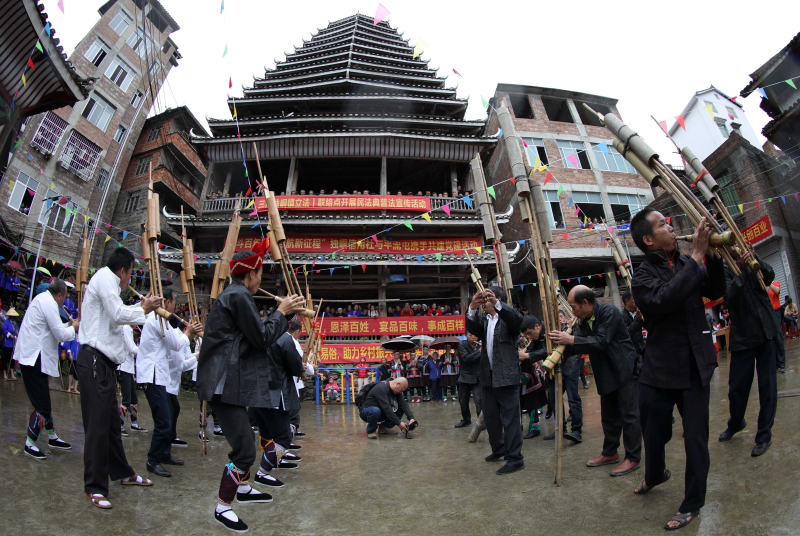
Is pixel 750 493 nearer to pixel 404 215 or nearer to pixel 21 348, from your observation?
pixel 21 348

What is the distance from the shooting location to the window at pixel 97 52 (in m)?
22.7

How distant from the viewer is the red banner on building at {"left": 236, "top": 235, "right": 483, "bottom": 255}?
18.0 metres

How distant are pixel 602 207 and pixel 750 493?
21024 millimetres

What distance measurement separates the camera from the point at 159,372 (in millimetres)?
4660

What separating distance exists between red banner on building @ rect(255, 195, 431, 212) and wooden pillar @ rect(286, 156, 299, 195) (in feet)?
3.64

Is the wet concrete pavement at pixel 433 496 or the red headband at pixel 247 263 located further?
the red headband at pixel 247 263

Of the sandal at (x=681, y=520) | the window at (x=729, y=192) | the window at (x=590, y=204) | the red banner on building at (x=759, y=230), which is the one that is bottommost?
the sandal at (x=681, y=520)

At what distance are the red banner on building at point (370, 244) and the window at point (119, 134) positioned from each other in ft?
39.9

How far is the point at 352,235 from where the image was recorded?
18391 millimetres

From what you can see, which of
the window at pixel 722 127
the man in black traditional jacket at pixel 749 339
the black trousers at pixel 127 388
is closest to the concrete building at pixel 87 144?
the black trousers at pixel 127 388

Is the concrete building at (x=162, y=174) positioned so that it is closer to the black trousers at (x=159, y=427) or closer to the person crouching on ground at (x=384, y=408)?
the person crouching on ground at (x=384, y=408)

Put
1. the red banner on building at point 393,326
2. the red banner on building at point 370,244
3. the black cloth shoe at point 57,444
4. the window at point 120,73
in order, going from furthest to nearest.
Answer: the window at point 120,73 → the red banner on building at point 370,244 → the red banner on building at point 393,326 → the black cloth shoe at point 57,444

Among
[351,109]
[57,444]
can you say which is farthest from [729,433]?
[351,109]

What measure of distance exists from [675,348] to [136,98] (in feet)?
100
